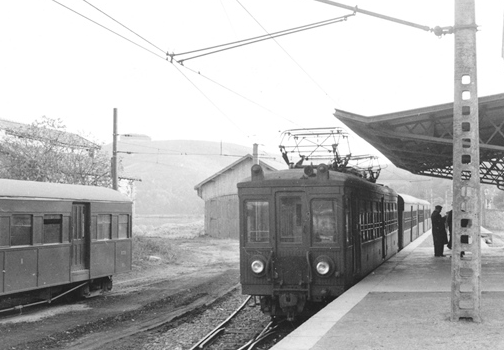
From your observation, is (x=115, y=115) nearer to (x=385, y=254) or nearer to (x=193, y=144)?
(x=385, y=254)

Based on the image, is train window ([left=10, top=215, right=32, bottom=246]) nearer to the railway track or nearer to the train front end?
the railway track

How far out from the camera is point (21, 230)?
12.2 metres

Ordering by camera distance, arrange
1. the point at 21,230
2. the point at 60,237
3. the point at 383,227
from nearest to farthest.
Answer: the point at 21,230 < the point at 60,237 < the point at 383,227

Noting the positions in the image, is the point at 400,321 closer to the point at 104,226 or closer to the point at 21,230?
the point at 21,230

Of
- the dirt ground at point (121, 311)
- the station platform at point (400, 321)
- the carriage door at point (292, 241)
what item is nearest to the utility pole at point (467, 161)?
the station platform at point (400, 321)

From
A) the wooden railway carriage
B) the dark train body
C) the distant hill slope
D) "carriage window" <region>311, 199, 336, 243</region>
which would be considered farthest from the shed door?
the distant hill slope

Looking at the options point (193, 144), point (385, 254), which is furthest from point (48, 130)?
point (193, 144)

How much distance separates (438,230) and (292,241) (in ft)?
32.5

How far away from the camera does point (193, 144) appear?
158 m

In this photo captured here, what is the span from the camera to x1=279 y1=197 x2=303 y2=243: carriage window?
418 inches

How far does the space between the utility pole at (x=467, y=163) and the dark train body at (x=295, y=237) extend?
107 inches

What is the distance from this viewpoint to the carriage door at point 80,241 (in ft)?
46.0

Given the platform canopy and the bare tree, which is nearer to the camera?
the platform canopy

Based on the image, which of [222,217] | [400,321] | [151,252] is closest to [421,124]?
[400,321]
